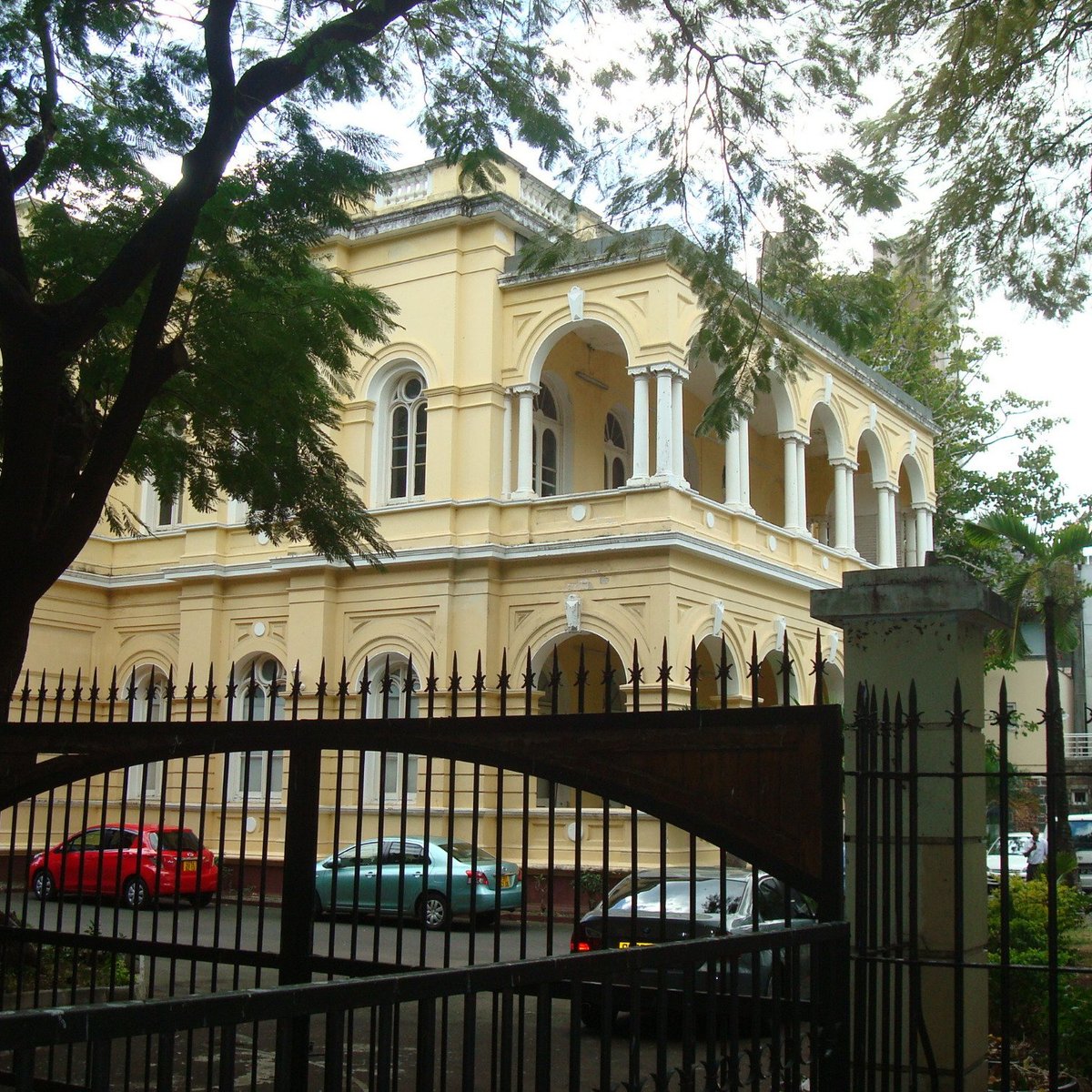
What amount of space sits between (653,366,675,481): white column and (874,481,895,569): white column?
8506 millimetres

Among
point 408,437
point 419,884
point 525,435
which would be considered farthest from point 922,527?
point 419,884

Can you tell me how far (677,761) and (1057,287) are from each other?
761cm

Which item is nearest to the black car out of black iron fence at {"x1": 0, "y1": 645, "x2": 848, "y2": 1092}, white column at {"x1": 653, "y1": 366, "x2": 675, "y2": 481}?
black iron fence at {"x1": 0, "y1": 645, "x2": 848, "y2": 1092}

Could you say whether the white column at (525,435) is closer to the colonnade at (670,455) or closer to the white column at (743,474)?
the colonnade at (670,455)

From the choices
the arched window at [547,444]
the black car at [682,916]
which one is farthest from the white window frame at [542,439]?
the black car at [682,916]

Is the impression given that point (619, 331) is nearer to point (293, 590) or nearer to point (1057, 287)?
point (293, 590)

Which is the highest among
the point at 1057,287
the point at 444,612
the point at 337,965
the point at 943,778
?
the point at 1057,287

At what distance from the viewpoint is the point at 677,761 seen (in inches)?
197

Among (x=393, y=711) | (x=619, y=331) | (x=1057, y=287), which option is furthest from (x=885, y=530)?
(x=1057, y=287)

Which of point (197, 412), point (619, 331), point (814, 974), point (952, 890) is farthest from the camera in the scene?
point (619, 331)

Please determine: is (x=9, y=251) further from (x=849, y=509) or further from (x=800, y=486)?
(x=849, y=509)

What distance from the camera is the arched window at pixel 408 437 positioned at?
22.5 meters

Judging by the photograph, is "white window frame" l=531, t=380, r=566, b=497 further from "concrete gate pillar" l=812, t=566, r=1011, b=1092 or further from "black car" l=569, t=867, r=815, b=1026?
"concrete gate pillar" l=812, t=566, r=1011, b=1092

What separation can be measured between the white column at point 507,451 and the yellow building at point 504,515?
0.11 ft
